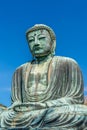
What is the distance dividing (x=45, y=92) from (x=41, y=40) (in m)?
1.62

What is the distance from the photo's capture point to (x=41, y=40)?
1475 centimetres

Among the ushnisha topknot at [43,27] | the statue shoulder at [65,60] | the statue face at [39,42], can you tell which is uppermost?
the ushnisha topknot at [43,27]

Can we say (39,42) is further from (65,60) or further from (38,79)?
(38,79)

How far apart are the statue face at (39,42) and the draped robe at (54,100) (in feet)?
1.14

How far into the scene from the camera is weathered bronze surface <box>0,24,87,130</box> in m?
13.0

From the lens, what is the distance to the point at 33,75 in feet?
47.3

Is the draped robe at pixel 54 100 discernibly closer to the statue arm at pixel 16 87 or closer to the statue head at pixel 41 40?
the statue arm at pixel 16 87

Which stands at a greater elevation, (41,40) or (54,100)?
(41,40)

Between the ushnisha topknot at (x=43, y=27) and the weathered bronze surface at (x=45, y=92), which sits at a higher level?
the ushnisha topknot at (x=43, y=27)

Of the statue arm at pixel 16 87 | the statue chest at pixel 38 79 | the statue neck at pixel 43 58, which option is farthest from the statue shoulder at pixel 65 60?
the statue arm at pixel 16 87

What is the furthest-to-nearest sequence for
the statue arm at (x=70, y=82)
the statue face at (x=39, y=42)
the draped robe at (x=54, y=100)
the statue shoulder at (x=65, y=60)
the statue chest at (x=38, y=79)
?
the statue face at (x=39, y=42) < the statue shoulder at (x=65, y=60) < the statue chest at (x=38, y=79) < the statue arm at (x=70, y=82) < the draped robe at (x=54, y=100)

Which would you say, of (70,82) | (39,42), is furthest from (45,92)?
(39,42)

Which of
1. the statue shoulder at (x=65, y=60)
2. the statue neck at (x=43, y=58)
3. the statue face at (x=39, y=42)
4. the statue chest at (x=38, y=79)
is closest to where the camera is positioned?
the statue chest at (x=38, y=79)

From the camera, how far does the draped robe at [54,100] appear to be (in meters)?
13.0
